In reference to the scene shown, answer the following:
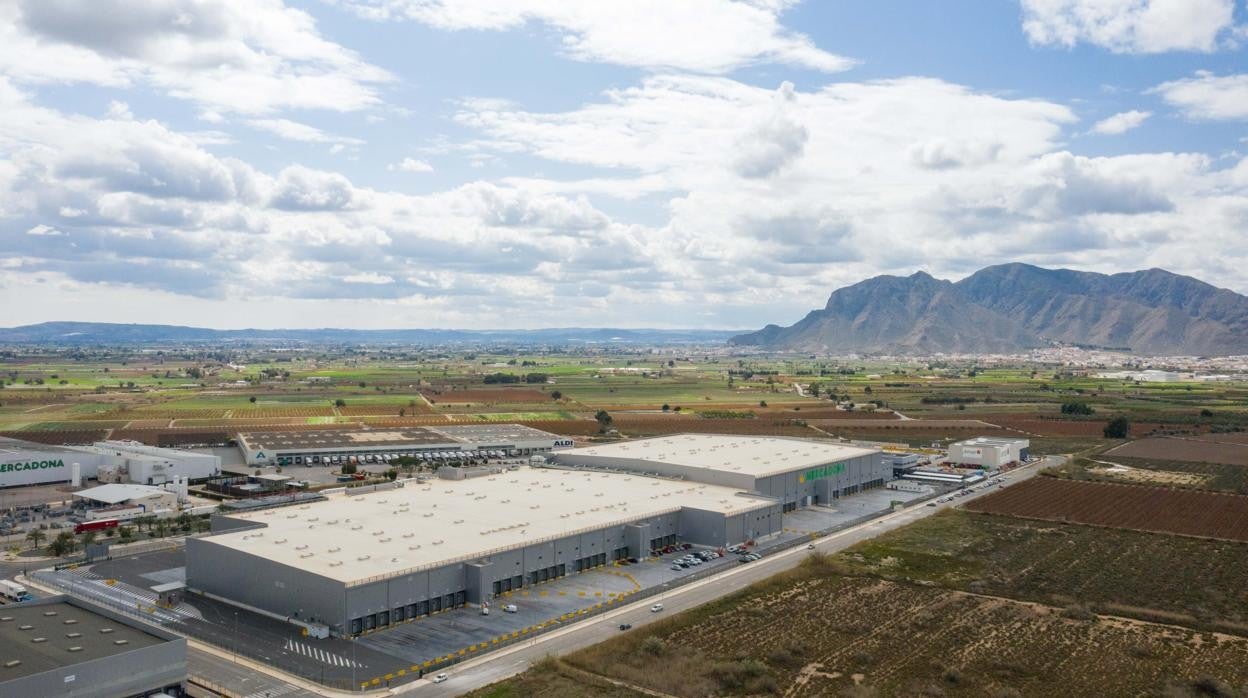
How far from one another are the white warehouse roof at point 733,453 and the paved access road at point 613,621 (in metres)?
7.93

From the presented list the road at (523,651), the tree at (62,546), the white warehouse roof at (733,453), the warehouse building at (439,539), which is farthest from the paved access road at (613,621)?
the tree at (62,546)

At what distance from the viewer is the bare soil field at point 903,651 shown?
29.5 metres

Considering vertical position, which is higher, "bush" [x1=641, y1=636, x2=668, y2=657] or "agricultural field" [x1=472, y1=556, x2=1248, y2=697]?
"bush" [x1=641, y1=636, x2=668, y2=657]

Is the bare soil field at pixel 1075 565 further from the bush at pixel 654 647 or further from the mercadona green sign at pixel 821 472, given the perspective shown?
the bush at pixel 654 647

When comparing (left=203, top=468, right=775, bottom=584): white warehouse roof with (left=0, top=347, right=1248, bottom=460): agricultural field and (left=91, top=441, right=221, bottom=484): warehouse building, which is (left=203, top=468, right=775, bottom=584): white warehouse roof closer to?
(left=91, top=441, right=221, bottom=484): warehouse building

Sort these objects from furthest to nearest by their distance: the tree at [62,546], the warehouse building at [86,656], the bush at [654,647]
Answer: the tree at [62,546] < the bush at [654,647] < the warehouse building at [86,656]

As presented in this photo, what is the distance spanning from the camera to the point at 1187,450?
A: 3580 inches

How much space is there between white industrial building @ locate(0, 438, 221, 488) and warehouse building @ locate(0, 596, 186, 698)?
39731mm

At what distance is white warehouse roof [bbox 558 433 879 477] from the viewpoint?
61.3 m

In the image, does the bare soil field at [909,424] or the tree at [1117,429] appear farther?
the bare soil field at [909,424]

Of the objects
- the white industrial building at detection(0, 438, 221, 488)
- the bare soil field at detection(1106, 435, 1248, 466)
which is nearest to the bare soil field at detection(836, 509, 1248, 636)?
the bare soil field at detection(1106, 435, 1248, 466)

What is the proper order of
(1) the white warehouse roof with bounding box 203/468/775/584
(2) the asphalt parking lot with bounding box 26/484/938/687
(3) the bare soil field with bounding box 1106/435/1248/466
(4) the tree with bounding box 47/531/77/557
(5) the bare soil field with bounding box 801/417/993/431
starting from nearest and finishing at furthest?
1. (2) the asphalt parking lot with bounding box 26/484/938/687
2. (1) the white warehouse roof with bounding box 203/468/775/584
3. (4) the tree with bounding box 47/531/77/557
4. (3) the bare soil field with bounding box 1106/435/1248/466
5. (5) the bare soil field with bounding box 801/417/993/431

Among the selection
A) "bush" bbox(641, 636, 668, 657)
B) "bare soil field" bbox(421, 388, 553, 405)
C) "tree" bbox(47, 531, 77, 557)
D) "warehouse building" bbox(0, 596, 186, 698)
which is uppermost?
"bare soil field" bbox(421, 388, 553, 405)

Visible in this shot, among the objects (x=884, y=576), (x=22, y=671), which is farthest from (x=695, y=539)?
(x=22, y=671)
